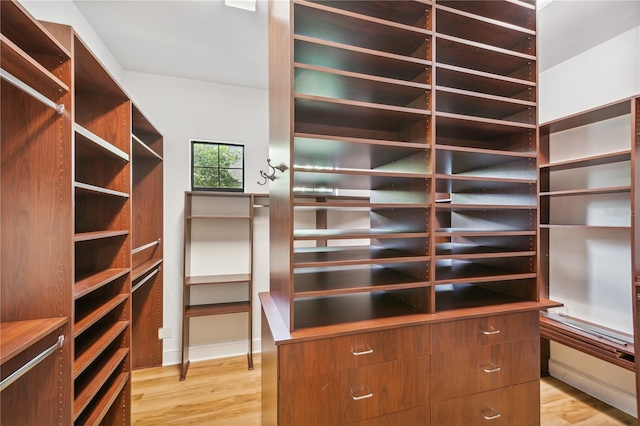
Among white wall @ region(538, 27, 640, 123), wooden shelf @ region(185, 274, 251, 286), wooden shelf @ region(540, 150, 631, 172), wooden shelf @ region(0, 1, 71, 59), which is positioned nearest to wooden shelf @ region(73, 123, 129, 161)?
wooden shelf @ region(0, 1, 71, 59)

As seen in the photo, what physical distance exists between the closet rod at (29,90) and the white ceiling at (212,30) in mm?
1261

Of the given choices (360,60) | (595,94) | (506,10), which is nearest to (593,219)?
(595,94)

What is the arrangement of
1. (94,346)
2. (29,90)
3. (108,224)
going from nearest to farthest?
1. (29,90)
2. (94,346)
3. (108,224)

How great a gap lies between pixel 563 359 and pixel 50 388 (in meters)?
3.66

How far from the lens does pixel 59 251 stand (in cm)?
111

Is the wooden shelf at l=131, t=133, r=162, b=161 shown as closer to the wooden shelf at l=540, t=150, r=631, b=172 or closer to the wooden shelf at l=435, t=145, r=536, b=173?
the wooden shelf at l=435, t=145, r=536, b=173

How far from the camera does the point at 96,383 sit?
1.40m

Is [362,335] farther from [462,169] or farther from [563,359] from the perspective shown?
[563,359]

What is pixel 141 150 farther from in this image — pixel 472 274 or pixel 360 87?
pixel 472 274

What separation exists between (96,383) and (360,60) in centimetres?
205

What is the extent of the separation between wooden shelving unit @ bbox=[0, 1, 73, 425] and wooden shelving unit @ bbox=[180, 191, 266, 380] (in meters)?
1.56

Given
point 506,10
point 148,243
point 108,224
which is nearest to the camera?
point 506,10

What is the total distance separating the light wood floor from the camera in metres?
2.03

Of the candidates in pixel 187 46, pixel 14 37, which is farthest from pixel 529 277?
pixel 187 46
